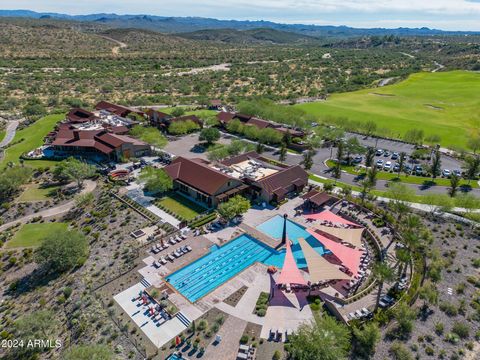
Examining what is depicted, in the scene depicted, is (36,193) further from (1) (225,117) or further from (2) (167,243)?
(1) (225,117)

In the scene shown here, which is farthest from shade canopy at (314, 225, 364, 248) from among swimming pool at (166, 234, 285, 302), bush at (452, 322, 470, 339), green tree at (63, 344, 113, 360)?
green tree at (63, 344, 113, 360)

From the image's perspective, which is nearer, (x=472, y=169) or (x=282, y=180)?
(x=282, y=180)

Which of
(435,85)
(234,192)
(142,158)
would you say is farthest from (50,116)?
(435,85)

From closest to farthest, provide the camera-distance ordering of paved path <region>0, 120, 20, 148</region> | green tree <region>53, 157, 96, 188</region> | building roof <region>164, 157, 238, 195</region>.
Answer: building roof <region>164, 157, 238, 195</region> → green tree <region>53, 157, 96, 188</region> → paved path <region>0, 120, 20, 148</region>

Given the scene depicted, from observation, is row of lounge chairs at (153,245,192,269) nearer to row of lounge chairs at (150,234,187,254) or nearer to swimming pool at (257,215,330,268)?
row of lounge chairs at (150,234,187,254)

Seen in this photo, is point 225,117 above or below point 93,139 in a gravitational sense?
above

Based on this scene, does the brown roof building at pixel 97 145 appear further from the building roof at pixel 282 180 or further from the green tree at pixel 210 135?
the building roof at pixel 282 180

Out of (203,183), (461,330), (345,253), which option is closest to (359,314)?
(345,253)
